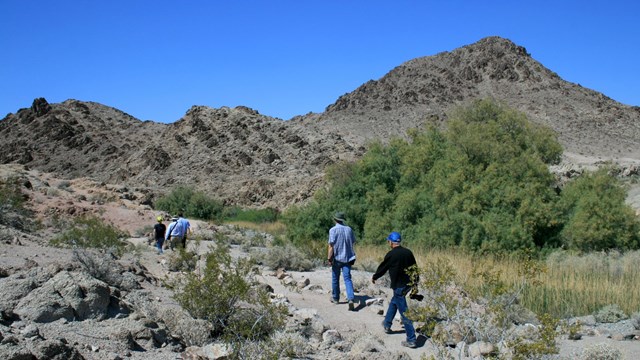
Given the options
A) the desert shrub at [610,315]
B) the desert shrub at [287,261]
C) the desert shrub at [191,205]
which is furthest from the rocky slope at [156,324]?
the desert shrub at [191,205]

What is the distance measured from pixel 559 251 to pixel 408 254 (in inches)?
421

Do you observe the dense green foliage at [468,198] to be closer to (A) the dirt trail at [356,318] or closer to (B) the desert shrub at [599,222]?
(B) the desert shrub at [599,222]

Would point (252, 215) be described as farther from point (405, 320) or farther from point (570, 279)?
point (405, 320)

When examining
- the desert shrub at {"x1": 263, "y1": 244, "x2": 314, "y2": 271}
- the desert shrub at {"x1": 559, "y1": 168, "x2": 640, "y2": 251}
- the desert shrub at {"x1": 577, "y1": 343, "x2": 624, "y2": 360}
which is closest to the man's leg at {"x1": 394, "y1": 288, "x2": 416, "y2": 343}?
the desert shrub at {"x1": 577, "y1": 343, "x2": 624, "y2": 360}

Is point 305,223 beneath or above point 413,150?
beneath

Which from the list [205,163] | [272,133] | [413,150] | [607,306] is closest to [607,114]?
[272,133]

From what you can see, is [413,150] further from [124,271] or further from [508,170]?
[124,271]

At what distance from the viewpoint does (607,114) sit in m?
80.7

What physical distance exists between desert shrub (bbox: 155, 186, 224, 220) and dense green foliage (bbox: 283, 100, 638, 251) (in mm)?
20034

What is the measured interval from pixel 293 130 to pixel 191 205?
21227 mm

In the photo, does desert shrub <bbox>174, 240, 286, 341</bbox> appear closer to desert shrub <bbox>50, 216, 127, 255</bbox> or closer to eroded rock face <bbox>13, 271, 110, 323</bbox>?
eroded rock face <bbox>13, 271, 110, 323</bbox>

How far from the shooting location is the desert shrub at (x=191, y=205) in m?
45.9

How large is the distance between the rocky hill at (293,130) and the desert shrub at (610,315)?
36.7 m

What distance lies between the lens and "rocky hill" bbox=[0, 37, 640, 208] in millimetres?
58344
